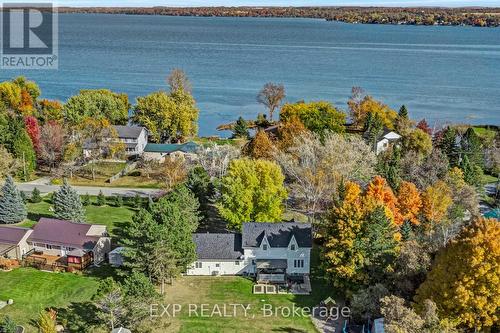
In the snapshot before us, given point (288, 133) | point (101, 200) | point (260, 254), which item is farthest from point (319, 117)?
point (260, 254)

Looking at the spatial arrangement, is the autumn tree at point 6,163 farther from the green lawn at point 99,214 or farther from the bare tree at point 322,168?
the bare tree at point 322,168

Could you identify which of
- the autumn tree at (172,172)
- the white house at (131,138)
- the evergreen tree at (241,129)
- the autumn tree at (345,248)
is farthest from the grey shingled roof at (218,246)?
the evergreen tree at (241,129)

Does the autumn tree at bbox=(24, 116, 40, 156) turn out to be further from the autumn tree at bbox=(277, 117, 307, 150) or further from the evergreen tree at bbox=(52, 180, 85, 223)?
the autumn tree at bbox=(277, 117, 307, 150)

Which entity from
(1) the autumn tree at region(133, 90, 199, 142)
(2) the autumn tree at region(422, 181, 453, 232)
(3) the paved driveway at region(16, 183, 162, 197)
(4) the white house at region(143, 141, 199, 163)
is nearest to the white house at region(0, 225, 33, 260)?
(3) the paved driveway at region(16, 183, 162, 197)

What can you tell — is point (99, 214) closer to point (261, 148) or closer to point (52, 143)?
point (52, 143)

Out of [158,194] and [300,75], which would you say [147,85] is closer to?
[300,75]

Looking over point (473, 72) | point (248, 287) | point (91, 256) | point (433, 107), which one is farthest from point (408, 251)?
point (473, 72)
